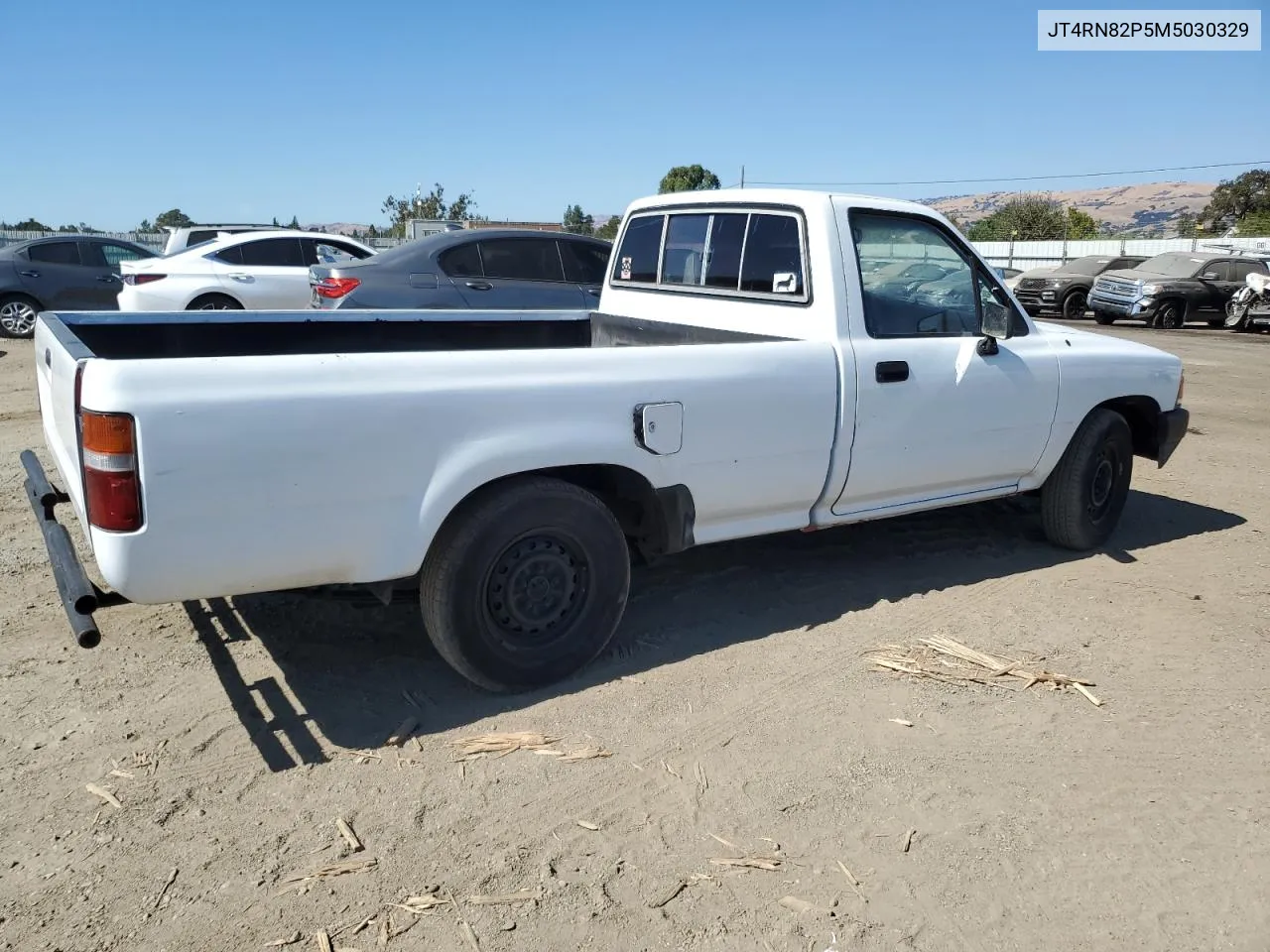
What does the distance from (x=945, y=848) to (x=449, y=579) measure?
177 cm

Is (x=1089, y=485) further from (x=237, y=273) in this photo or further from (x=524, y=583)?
(x=237, y=273)

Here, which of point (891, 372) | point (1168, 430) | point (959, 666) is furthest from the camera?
point (1168, 430)

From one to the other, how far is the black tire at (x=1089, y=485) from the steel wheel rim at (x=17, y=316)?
45.1ft

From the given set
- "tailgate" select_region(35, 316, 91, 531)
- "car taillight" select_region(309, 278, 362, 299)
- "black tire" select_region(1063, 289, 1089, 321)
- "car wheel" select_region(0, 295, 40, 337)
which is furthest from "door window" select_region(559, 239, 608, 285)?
"black tire" select_region(1063, 289, 1089, 321)

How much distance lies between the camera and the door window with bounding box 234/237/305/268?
1220 centimetres

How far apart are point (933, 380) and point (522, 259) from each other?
584 cm

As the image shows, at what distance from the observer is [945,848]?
9.50 feet

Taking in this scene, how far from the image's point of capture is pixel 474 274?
930 cm

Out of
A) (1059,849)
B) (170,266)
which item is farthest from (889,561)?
(170,266)

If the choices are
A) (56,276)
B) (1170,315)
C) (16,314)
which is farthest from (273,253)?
(1170,315)

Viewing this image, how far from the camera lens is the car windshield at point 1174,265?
841 inches

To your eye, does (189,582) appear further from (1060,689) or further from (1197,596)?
(1197,596)

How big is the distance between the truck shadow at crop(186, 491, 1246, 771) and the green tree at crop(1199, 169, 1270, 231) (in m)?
58.1

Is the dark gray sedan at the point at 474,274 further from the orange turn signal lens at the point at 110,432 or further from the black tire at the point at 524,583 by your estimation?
the orange turn signal lens at the point at 110,432
